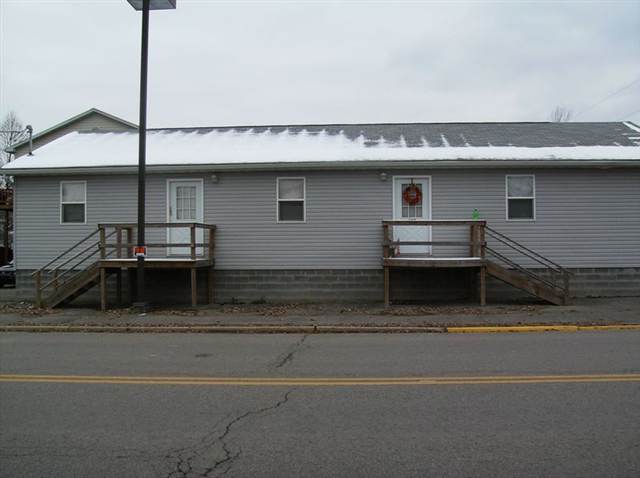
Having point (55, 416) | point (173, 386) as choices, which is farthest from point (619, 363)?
point (55, 416)

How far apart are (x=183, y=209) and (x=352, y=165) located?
16.4 feet

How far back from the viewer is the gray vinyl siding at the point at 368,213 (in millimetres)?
14945

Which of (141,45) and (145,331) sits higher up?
(141,45)

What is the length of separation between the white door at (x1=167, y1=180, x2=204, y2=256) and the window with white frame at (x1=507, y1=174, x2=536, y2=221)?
28.1ft

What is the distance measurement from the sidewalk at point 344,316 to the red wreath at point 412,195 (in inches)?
121

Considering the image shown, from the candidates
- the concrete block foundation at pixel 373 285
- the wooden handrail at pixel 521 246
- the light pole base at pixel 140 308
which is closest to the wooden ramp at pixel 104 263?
the concrete block foundation at pixel 373 285

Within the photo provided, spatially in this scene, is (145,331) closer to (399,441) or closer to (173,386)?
(173,386)

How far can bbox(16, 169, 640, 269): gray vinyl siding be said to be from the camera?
1495 centimetres

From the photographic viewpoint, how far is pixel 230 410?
5.54 metres

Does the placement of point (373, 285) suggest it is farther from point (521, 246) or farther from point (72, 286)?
point (72, 286)

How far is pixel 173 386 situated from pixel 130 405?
2.74 ft

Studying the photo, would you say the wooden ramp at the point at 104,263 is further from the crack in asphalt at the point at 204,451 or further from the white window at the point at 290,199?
the crack in asphalt at the point at 204,451

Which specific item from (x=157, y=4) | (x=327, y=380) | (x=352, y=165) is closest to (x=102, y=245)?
(x=157, y=4)

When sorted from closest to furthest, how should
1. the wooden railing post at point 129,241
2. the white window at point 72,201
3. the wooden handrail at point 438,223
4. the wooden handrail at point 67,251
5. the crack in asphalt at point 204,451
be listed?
the crack in asphalt at point 204,451, the wooden handrail at point 438,223, the wooden handrail at point 67,251, the wooden railing post at point 129,241, the white window at point 72,201
